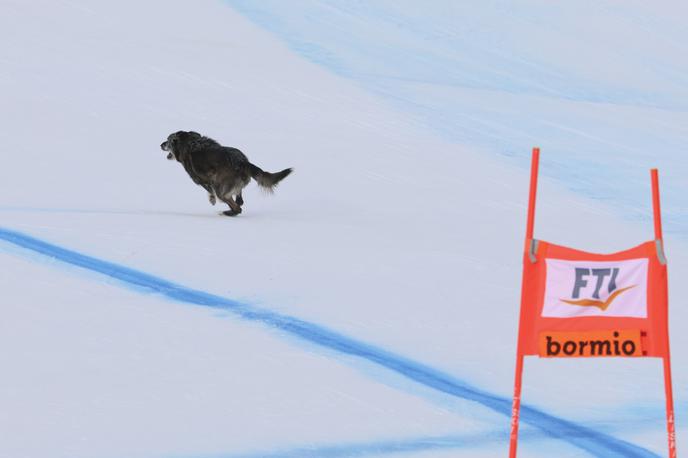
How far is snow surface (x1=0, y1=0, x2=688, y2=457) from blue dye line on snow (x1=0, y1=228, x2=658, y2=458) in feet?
0.06

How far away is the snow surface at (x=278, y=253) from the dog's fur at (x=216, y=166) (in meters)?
0.29

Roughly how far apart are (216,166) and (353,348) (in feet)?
8.86

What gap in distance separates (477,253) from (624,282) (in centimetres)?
470

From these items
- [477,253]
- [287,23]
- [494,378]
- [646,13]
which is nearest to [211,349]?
[494,378]

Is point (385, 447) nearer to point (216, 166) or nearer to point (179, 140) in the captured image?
point (216, 166)

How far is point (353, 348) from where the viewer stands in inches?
285

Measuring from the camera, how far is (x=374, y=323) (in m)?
7.73

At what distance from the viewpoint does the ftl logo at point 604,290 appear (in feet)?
16.1

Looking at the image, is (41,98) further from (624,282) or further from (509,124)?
(624,282)

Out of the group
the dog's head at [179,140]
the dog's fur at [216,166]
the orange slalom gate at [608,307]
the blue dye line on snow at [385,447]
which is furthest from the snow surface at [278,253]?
the orange slalom gate at [608,307]

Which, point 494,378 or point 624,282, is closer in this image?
point 624,282

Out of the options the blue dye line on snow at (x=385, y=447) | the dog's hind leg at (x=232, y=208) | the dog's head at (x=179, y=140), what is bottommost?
the blue dye line on snow at (x=385, y=447)

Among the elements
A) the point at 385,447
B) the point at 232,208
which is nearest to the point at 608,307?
the point at 385,447

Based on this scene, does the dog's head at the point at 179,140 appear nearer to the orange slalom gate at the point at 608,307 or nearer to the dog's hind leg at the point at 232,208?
the dog's hind leg at the point at 232,208
